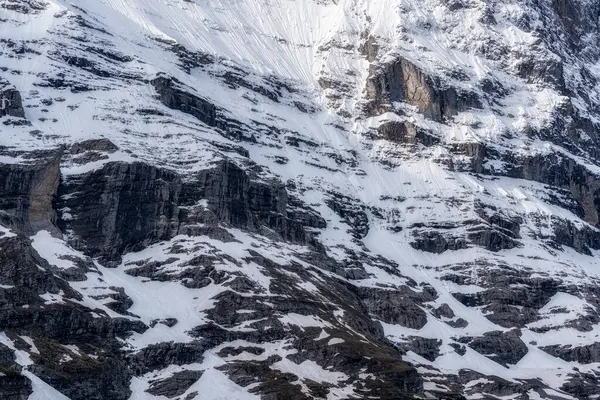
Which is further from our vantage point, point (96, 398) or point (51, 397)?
point (96, 398)

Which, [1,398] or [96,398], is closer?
[1,398]

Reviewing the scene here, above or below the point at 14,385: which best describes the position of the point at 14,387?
below

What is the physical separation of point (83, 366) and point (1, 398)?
29.0 metres

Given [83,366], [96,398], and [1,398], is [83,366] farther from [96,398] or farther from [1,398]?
[1,398]

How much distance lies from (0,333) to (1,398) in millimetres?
29687

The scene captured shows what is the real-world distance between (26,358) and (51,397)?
15.2 metres

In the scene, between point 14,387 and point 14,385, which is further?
point 14,385

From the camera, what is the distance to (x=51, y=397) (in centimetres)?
18025

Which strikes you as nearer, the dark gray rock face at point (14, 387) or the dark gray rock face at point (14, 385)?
the dark gray rock face at point (14, 387)

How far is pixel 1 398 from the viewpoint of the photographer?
17162 cm

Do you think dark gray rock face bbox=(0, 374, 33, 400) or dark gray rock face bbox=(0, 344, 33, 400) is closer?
dark gray rock face bbox=(0, 374, 33, 400)

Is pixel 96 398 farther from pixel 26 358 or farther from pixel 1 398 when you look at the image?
pixel 1 398

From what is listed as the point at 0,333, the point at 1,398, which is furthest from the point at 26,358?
the point at 1,398

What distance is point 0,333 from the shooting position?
19988 centimetres
